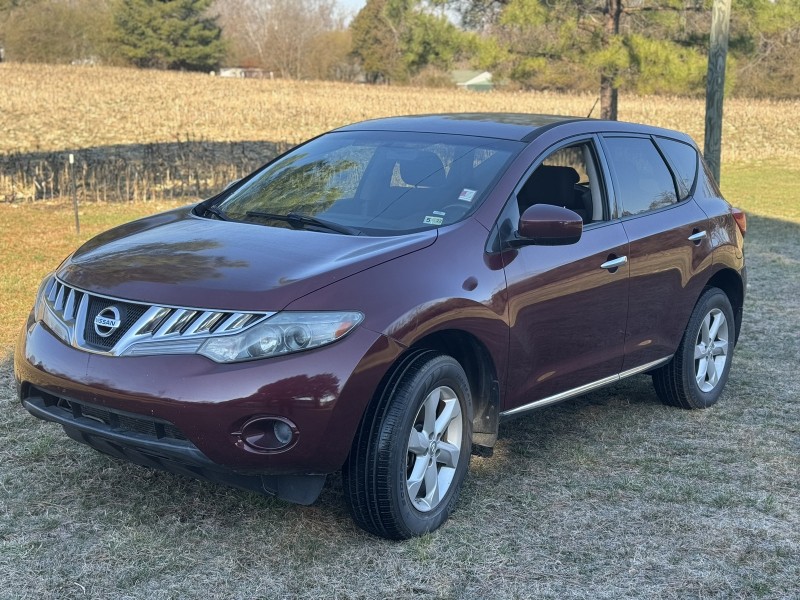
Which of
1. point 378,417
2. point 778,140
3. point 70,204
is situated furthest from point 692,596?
point 778,140

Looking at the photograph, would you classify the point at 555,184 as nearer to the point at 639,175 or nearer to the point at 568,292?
the point at 639,175

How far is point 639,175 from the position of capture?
17.9ft

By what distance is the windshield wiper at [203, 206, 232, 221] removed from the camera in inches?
183

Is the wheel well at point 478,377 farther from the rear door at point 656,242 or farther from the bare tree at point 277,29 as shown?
the bare tree at point 277,29

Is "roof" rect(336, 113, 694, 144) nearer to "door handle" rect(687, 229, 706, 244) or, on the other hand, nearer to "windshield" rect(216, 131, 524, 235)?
"windshield" rect(216, 131, 524, 235)

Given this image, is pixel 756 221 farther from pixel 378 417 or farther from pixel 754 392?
pixel 378 417

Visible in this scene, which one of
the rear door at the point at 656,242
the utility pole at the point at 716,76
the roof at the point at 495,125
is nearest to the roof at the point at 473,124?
the roof at the point at 495,125

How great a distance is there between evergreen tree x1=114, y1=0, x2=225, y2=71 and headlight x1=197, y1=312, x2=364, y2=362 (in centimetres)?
6897

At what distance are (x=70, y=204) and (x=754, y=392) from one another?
11000 millimetres

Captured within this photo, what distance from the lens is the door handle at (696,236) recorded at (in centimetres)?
564

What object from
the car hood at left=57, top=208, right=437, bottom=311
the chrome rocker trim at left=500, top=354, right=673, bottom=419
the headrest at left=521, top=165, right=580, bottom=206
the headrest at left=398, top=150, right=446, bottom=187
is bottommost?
the chrome rocker trim at left=500, top=354, right=673, bottom=419

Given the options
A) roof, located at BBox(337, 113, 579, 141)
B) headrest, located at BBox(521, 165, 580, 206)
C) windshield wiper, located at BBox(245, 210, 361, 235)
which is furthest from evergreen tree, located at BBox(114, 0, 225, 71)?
windshield wiper, located at BBox(245, 210, 361, 235)

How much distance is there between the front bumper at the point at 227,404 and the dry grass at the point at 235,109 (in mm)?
17886

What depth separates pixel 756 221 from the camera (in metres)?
15.5
